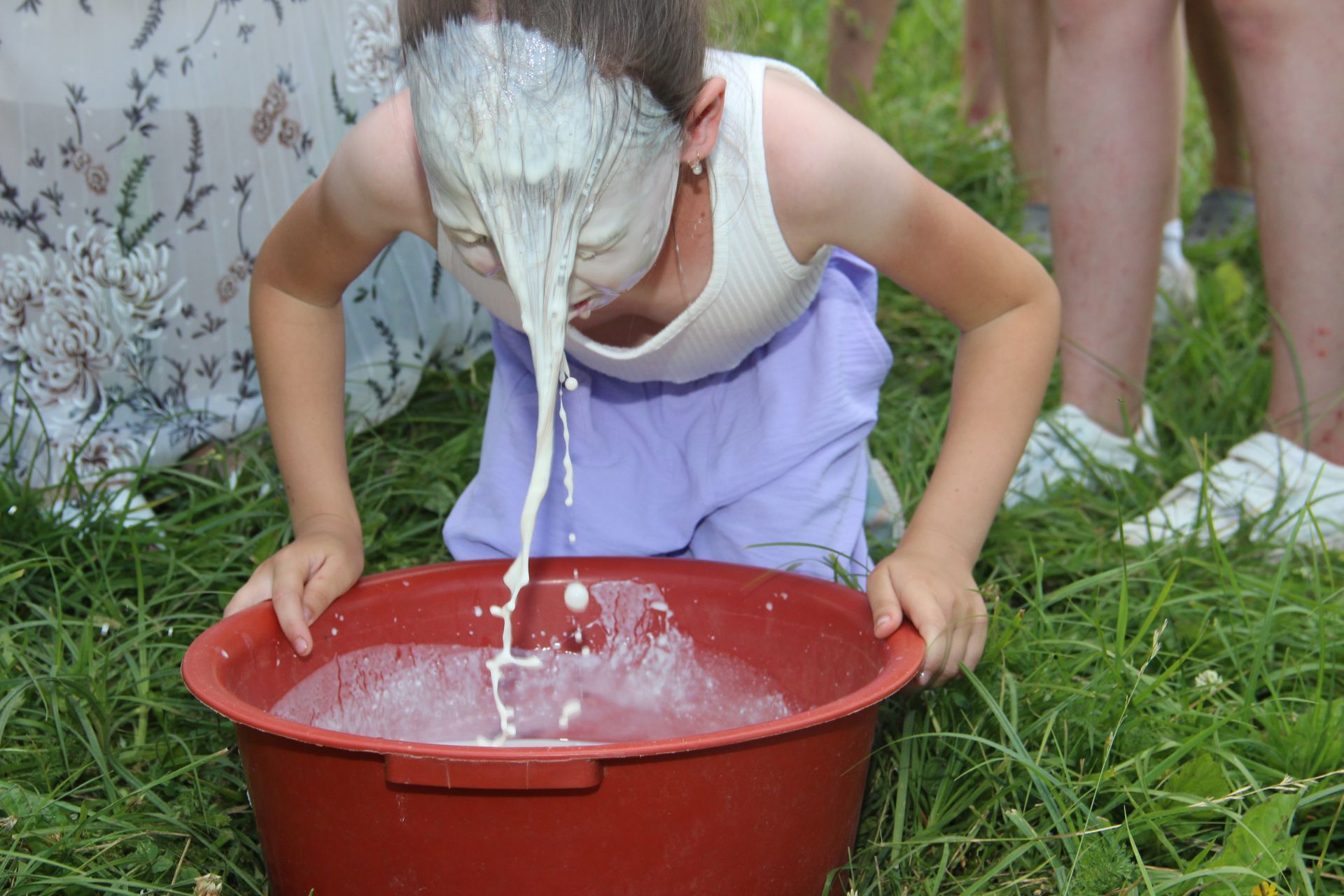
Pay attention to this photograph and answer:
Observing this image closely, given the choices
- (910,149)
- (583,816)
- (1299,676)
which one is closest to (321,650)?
(583,816)

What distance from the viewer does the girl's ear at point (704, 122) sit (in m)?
1.20

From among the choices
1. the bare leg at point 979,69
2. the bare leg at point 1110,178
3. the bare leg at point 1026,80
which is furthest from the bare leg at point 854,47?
the bare leg at point 1110,178

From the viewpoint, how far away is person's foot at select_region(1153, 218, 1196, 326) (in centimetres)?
234

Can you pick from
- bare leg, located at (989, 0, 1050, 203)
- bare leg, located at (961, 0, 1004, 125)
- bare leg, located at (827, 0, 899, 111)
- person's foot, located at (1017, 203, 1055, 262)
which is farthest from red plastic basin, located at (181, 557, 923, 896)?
bare leg, located at (961, 0, 1004, 125)

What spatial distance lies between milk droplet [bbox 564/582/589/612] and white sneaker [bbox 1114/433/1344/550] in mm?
698

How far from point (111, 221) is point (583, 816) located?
1075mm

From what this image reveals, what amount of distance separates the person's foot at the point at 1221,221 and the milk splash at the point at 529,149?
1777 millimetres

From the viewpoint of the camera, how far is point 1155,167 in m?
1.76

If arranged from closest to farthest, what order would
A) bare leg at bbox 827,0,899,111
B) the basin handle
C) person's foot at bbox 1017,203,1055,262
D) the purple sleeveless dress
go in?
1. the basin handle
2. the purple sleeveless dress
3. person's foot at bbox 1017,203,1055,262
4. bare leg at bbox 827,0,899,111

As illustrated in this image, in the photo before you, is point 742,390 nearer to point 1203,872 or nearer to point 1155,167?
point 1155,167

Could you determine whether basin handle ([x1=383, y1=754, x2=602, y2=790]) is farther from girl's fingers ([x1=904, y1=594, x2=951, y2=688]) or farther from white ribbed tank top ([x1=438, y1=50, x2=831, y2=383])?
white ribbed tank top ([x1=438, y1=50, x2=831, y2=383])

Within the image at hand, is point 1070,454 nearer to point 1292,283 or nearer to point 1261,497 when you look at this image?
point 1261,497

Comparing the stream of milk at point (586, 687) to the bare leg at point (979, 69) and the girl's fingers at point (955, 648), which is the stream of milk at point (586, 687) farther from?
the bare leg at point (979, 69)

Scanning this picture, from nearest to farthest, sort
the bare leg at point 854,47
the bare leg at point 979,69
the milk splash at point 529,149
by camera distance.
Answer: the milk splash at point 529,149
the bare leg at point 854,47
the bare leg at point 979,69
